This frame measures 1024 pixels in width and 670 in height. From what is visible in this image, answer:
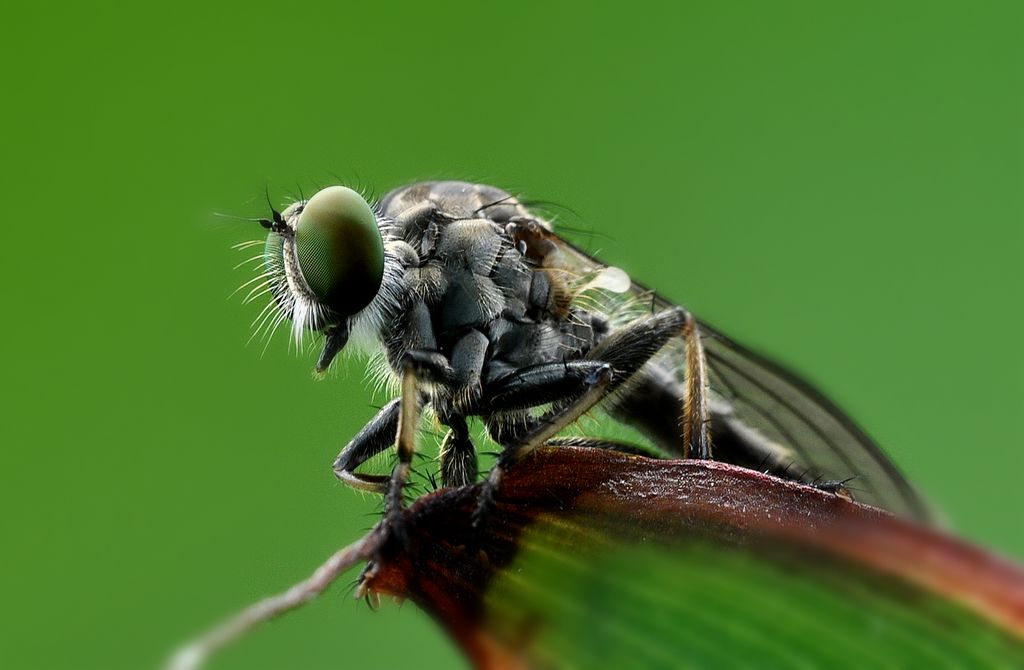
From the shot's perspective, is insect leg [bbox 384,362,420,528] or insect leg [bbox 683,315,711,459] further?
insect leg [bbox 683,315,711,459]

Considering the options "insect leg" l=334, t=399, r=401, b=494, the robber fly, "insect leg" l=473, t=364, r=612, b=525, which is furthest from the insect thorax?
"insect leg" l=473, t=364, r=612, b=525

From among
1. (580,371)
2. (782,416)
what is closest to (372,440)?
(580,371)

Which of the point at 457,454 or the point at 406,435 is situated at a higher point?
the point at 406,435

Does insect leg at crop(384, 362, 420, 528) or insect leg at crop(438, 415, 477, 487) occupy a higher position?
insect leg at crop(384, 362, 420, 528)

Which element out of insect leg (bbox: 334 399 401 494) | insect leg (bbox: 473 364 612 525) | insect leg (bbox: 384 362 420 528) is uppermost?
insect leg (bbox: 473 364 612 525)

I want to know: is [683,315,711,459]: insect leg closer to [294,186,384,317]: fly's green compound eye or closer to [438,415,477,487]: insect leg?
[438,415,477,487]: insect leg

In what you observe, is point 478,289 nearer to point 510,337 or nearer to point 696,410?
point 510,337

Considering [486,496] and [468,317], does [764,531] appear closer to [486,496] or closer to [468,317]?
[486,496]
